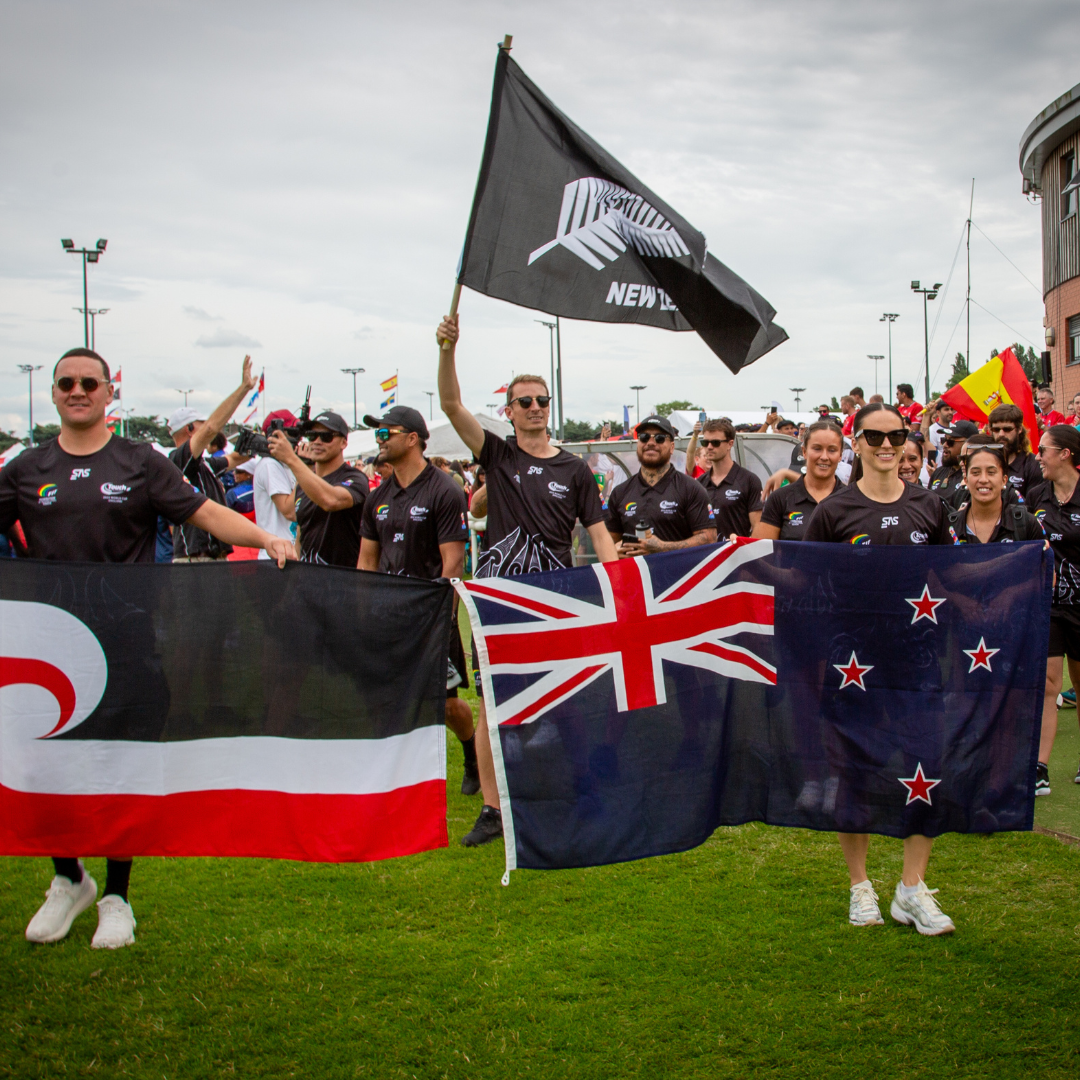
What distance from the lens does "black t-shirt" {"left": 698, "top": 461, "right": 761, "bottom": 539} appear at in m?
7.69

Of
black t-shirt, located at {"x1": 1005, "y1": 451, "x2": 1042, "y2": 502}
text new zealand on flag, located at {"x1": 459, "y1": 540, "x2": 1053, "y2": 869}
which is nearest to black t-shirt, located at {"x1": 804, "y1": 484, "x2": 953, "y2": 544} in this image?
text new zealand on flag, located at {"x1": 459, "y1": 540, "x2": 1053, "y2": 869}

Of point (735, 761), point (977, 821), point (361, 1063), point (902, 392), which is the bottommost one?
point (361, 1063)

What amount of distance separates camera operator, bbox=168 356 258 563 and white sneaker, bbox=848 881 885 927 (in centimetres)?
302

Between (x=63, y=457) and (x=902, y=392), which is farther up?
(x=902, y=392)

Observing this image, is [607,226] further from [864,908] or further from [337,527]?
[864,908]

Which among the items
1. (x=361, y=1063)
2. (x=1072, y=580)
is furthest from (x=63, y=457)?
(x=1072, y=580)

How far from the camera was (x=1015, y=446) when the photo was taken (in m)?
7.61

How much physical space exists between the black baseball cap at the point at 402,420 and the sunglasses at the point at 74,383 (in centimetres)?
169

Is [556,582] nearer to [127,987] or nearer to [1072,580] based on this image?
[127,987]

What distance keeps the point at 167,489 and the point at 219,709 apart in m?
0.93

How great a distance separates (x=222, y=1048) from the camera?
3.12 meters

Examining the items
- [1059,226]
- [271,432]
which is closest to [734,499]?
[271,432]

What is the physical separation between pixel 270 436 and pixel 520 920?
274 centimetres

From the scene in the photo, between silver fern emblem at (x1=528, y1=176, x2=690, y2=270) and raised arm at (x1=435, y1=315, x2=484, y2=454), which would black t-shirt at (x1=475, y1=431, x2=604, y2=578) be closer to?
raised arm at (x1=435, y1=315, x2=484, y2=454)
